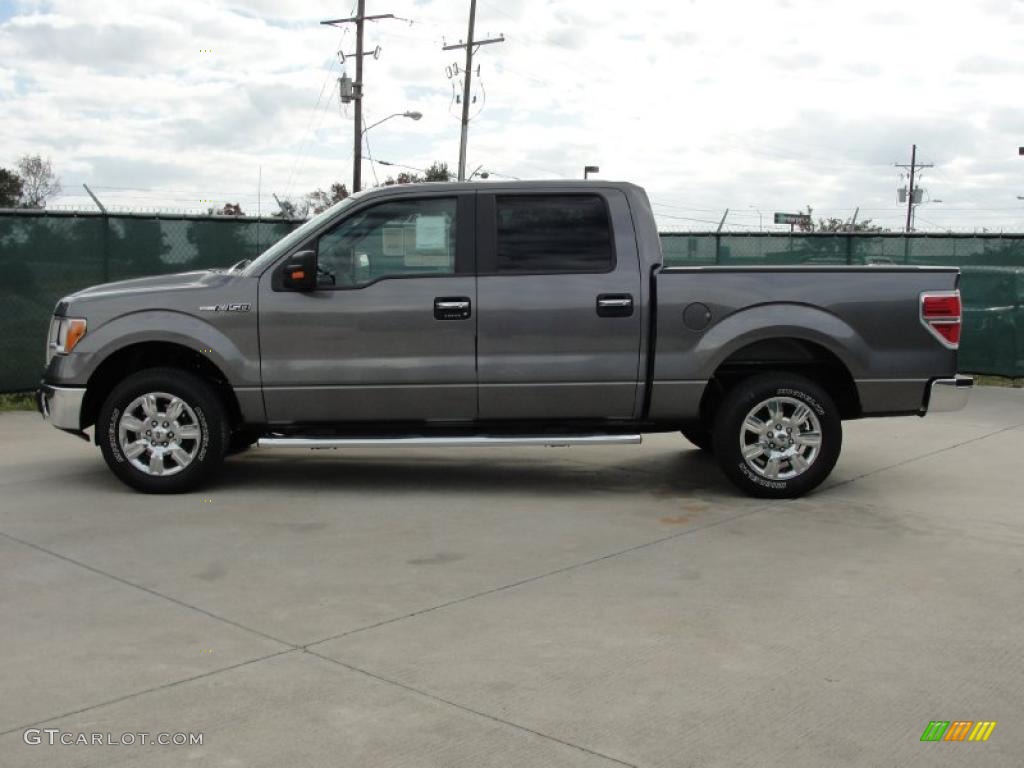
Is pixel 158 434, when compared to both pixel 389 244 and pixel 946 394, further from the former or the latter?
pixel 946 394

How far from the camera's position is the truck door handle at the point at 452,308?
7215mm

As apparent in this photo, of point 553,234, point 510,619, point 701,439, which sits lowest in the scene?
point 510,619

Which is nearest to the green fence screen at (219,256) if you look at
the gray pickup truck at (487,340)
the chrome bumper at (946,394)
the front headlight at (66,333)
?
the front headlight at (66,333)

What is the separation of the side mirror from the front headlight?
139cm

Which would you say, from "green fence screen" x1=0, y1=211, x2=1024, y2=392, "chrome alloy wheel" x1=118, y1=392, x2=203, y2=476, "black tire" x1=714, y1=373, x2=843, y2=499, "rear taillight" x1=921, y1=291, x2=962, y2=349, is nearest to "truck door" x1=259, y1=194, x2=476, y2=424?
"chrome alloy wheel" x1=118, y1=392, x2=203, y2=476

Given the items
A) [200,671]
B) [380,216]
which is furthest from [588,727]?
[380,216]

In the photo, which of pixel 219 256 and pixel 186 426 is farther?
pixel 219 256

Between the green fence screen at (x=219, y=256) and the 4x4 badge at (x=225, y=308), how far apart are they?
534 cm

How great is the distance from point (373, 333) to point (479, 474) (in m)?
1.56

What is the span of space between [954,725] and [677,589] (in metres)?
1.69

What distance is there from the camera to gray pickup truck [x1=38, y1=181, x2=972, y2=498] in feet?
23.7

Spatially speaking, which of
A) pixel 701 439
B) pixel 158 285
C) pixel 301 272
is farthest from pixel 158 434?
pixel 701 439

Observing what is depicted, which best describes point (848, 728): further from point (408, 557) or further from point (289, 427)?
point (289, 427)

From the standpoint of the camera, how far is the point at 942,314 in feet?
23.7
